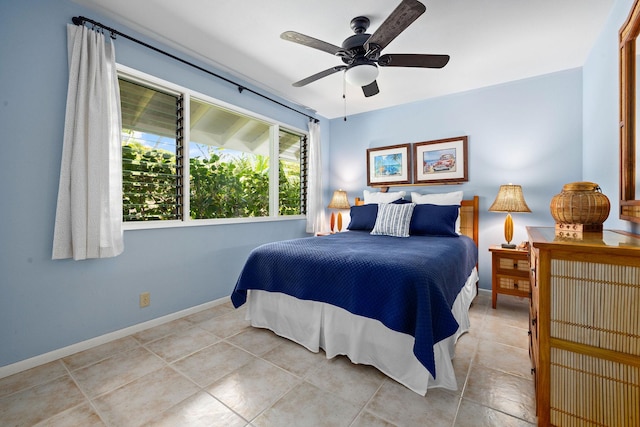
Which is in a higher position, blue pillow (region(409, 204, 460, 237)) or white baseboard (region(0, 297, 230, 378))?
blue pillow (region(409, 204, 460, 237))

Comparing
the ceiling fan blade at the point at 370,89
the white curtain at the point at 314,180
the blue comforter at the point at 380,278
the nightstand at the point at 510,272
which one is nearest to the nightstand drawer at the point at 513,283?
the nightstand at the point at 510,272

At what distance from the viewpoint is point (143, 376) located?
1.77 m

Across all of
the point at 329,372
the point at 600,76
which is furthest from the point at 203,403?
the point at 600,76

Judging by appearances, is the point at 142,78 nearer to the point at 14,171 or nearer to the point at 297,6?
the point at 14,171

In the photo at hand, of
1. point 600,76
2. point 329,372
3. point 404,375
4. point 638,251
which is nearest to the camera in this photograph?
point 638,251

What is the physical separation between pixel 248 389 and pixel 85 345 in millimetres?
1446

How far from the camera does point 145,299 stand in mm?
2465

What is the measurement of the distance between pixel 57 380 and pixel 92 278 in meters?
0.70

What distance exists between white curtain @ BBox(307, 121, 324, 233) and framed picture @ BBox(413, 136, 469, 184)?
4.76ft

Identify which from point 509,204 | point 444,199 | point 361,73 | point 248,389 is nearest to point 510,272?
point 509,204

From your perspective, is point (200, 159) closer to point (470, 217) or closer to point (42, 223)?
point (42, 223)

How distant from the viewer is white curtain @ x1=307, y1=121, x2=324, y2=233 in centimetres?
429

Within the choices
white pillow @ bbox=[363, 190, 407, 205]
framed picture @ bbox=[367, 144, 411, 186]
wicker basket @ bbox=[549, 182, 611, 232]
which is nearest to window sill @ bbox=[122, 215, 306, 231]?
white pillow @ bbox=[363, 190, 407, 205]

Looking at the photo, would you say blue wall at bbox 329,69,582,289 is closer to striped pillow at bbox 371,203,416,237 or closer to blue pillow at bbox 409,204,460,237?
blue pillow at bbox 409,204,460,237
